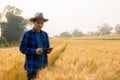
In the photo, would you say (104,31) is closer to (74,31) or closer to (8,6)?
(74,31)

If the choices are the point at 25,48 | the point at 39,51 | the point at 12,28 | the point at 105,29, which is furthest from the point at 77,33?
the point at 39,51

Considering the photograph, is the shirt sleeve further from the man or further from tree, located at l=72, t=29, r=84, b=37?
tree, located at l=72, t=29, r=84, b=37

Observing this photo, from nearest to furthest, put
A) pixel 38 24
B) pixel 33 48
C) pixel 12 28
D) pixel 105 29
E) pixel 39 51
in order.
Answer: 1. pixel 39 51
2. pixel 38 24
3. pixel 33 48
4. pixel 12 28
5. pixel 105 29

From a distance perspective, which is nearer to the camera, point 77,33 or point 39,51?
point 39,51

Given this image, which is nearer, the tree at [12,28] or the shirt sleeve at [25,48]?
the shirt sleeve at [25,48]

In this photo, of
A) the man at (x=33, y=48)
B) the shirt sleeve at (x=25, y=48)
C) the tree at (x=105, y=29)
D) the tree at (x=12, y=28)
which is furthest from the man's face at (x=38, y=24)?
the tree at (x=105, y=29)

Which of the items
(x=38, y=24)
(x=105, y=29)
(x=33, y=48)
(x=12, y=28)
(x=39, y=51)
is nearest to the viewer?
(x=39, y=51)

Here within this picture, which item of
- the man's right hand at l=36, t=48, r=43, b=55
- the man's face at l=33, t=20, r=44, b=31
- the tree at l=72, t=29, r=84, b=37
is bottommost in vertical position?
the tree at l=72, t=29, r=84, b=37

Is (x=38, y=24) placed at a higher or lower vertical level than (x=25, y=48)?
higher

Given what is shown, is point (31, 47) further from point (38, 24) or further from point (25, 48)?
point (38, 24)

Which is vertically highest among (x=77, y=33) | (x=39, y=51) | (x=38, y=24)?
(x=38, y=24)

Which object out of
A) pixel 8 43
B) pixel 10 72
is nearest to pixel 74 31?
pixel 8 43

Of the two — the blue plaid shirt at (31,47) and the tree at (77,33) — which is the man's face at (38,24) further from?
the tree at (77,33)

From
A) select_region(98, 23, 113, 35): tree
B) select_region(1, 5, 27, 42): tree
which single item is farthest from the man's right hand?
select_region(98, 23, 113, 35): tree
